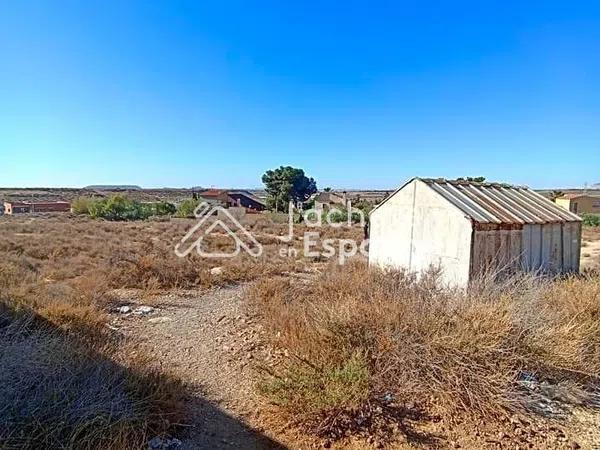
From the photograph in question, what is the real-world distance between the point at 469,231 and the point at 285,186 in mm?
41585

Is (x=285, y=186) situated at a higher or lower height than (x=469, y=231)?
higher

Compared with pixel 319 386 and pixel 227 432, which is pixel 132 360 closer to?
pixel 227 432

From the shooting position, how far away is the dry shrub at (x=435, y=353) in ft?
13.3

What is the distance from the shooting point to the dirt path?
3.95 metres

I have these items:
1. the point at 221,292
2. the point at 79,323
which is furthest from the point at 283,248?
the point at 79,323

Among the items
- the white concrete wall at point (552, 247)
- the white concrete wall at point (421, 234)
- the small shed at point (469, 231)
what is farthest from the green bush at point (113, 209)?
the white concrete wall at point (552, 247)

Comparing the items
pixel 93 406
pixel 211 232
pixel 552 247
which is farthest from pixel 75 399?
pixel 211 232

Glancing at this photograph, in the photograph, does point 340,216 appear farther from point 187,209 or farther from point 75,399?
point 75,399

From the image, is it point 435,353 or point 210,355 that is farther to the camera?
point 210,355

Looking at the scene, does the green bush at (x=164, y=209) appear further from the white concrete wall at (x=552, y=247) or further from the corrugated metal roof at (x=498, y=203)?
the white concrete wall at (x=552, y=247)

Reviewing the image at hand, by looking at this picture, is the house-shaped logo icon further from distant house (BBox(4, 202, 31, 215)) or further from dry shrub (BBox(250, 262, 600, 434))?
distant house (BBox(4, 202, 31, 215))

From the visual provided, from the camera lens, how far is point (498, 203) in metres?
9.00

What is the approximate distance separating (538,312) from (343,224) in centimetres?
2343

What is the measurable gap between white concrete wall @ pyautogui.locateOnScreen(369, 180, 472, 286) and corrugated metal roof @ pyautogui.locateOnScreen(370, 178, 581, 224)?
264 mm
